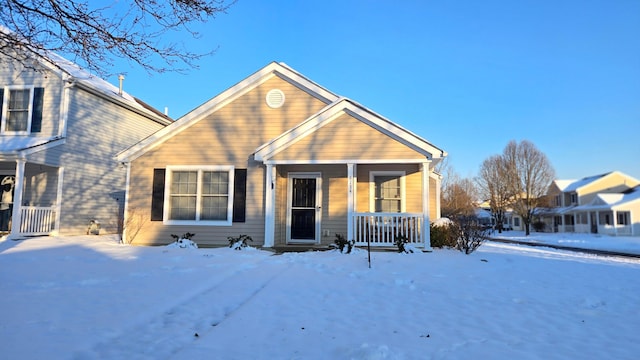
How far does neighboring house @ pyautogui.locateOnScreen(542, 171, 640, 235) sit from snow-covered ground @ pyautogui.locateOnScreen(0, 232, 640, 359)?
31.5 meters

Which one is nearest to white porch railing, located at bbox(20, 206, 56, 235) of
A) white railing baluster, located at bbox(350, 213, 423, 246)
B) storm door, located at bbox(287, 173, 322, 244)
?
storm door, located at bbox(287, 173, 322, 244)

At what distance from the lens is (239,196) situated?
400 inches

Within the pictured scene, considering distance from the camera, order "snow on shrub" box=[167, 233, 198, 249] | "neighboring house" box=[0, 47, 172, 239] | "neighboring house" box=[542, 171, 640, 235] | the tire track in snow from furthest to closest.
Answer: "neighboring house" box=[542, 171, 640, 235], "neighboring house" box=[0, 47, 172, 239], "snow on shrub" box=[167, 233, 198, 249], the tire track in snow

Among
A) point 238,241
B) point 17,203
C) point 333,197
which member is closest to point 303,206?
point 333,197

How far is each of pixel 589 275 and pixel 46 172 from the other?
1554 cm

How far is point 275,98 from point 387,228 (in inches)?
196

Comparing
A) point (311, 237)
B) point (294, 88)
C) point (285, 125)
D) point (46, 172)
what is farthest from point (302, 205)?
point (46, 172)

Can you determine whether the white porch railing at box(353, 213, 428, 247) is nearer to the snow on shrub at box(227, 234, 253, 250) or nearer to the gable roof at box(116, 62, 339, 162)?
the snow on shrub at box(227, 234, 253, 250)

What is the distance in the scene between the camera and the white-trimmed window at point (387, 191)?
1056 centimetres

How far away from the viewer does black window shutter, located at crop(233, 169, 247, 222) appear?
33.1 feet

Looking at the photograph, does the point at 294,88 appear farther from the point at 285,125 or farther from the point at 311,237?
the point at 311,237

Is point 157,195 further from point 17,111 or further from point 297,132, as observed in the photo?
point 17,111

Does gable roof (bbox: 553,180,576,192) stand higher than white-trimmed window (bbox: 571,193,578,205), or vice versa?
gable roof (bbox: 553,180,576,192)

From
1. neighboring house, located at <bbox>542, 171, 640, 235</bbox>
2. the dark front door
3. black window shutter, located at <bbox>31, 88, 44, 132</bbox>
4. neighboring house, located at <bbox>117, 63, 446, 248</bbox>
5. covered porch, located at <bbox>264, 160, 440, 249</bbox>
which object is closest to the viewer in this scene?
neighboring house, located at <bbox>117, 63, 446, 248</bbox>
